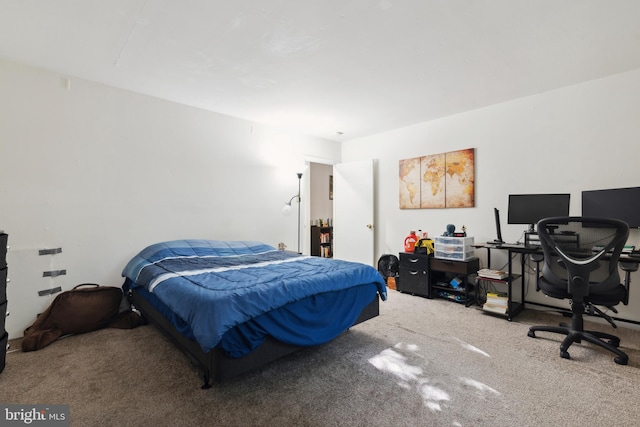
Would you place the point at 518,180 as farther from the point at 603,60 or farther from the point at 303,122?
the point at 303,122

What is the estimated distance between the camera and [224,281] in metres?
2.16

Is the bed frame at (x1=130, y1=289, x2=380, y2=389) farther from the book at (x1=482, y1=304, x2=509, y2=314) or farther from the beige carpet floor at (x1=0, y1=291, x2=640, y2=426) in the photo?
the book at (x1=482, y1=304, x2=509, y2=314)

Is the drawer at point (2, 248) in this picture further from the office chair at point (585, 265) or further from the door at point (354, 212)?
the door at point (354, 212)

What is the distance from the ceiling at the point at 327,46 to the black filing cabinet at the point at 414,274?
2.05 metres

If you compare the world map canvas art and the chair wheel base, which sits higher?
the world map canvas art

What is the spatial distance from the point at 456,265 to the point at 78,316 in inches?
158

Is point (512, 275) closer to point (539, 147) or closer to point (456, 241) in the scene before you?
point (456, 241)

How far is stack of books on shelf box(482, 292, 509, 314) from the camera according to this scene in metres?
3.18

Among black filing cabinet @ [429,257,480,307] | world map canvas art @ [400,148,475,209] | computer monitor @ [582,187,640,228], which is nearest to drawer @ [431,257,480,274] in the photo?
black filing cabinet @ [429,257,480,307]

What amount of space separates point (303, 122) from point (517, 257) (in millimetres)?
3378

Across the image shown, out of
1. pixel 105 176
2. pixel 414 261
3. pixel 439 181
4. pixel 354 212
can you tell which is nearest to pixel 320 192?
pixel 354 212

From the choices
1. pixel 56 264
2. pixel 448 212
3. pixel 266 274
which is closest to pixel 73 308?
pixel 56 264

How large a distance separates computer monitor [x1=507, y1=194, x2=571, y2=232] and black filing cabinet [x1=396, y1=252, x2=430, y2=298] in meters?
1.14

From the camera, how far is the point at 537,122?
136 inches
